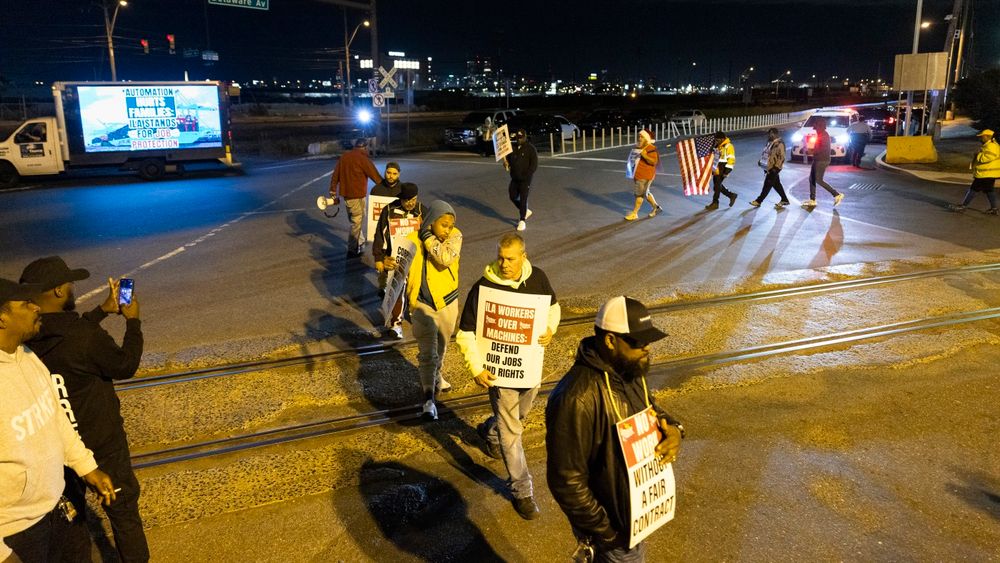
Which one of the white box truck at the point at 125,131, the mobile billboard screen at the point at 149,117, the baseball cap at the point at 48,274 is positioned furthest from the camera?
the mobile billboard screen at the point at 149,117

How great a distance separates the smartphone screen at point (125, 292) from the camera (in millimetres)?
3418

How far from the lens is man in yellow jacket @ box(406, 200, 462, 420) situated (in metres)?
5.23

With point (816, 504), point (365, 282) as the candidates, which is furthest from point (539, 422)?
point (365, 282)

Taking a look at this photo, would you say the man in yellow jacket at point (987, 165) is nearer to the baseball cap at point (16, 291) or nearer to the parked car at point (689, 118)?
the baseball cap at point (16, 291)

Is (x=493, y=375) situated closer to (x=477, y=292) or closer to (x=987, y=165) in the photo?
(x=477, y=292)

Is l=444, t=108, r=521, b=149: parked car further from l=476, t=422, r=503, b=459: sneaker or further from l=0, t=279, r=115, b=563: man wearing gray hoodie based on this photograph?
l=0, t=279, r=115, b=563: man wearing gray hoodie

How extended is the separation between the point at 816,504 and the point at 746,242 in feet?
26.4

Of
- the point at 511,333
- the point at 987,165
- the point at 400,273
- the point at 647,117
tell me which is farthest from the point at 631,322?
the point at 647,117

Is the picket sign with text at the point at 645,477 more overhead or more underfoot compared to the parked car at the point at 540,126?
more underfoot

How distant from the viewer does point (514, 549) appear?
403 centimetres

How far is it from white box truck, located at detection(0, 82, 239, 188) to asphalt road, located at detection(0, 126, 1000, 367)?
1919 mm

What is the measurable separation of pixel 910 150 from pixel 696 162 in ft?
38.6

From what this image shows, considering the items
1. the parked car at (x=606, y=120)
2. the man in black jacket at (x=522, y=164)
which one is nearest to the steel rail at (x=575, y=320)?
the man in black jacket at (x=522, y=164)

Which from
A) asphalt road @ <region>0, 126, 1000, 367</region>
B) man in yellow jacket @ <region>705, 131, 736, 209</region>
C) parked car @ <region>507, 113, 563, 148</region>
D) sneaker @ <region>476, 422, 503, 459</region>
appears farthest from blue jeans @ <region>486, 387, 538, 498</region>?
parked car @ <region>507, 113, 563, 148</region>
